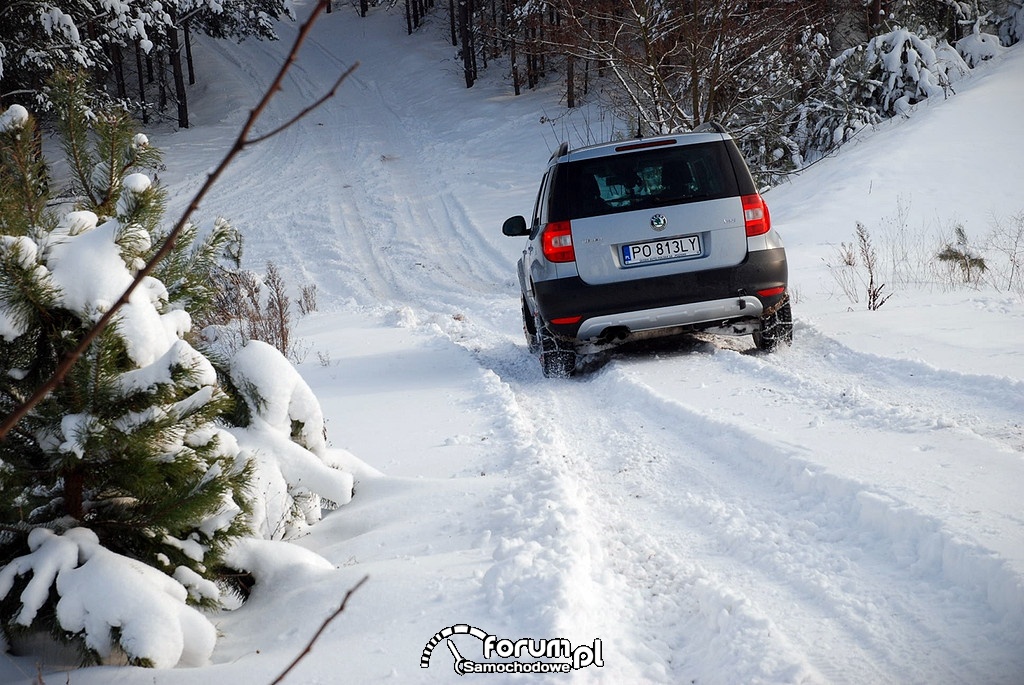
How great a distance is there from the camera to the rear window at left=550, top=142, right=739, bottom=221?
720cm

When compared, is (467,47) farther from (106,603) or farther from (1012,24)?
(106,603)

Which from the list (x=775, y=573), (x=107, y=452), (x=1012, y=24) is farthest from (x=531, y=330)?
(x=1012, y=24)

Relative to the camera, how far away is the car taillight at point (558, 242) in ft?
23.5

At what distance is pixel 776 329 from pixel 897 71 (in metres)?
15.7

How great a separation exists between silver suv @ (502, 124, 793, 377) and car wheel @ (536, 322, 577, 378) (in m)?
0.21

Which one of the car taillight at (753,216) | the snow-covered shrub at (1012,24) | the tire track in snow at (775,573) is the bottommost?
the tire track in snow at (775,573)

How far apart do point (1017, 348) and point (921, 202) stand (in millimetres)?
8789

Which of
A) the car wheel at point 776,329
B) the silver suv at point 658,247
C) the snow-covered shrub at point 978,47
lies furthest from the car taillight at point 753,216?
the snow-covered shrub at point 978,47

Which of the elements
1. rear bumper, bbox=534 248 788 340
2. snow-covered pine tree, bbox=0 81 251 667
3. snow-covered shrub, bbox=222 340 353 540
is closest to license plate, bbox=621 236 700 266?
rear bumper, bbox=534 248 788 340

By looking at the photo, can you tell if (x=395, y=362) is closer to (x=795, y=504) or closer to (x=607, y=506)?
(x=607, y=506)

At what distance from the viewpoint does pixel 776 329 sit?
7418 mm

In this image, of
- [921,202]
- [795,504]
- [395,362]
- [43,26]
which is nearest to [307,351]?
[395,362]

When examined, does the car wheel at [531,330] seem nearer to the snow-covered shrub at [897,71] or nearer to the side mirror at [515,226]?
the side mirror at [515,226]

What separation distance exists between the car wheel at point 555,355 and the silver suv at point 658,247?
210 mm
